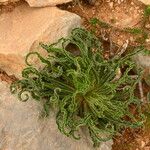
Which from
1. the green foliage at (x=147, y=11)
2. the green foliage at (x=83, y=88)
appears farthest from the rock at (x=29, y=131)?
the green foliage at (x=147, y=11)

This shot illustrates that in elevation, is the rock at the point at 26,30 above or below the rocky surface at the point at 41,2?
below

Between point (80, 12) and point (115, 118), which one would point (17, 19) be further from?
point (115, 118)

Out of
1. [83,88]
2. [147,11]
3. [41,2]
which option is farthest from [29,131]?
[147,11]

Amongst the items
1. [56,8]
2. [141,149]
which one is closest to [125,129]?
[141,149]

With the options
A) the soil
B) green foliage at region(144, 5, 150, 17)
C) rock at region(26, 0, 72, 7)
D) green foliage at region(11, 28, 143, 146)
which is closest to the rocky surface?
rock at region(26, 0, 72, 7)

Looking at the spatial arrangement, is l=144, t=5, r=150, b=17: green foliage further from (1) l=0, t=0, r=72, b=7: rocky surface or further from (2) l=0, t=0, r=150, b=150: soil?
(1) l=0, t=0, r=72, b=7: rocky surface

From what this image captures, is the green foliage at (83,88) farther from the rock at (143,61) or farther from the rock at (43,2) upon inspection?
the rock at (43,2)

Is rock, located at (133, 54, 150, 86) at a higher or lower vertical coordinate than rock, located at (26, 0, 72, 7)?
lower
